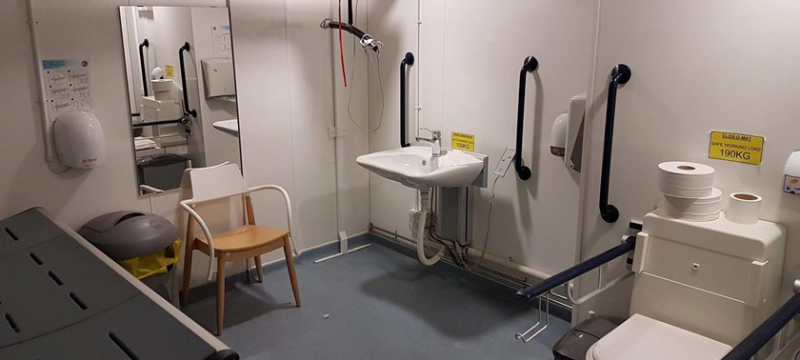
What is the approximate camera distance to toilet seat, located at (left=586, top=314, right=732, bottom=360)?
71.6 inches

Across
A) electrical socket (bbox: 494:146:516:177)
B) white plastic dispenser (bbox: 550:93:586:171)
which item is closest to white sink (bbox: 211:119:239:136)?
electrical socket (bbox: 494:146:516:177)

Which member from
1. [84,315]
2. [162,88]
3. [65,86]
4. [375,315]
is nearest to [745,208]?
[375,315]

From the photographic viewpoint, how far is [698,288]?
1.96 metres

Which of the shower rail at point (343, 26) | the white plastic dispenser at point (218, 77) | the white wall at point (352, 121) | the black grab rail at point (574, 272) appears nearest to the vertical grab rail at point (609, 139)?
the black grab rail at point (574, 272)

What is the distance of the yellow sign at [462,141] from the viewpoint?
338 centimetres

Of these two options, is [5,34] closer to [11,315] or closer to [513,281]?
[11,315]

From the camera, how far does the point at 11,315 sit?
161 cm

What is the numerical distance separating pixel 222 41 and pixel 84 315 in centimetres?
202

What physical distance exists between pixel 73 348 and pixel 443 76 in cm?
253

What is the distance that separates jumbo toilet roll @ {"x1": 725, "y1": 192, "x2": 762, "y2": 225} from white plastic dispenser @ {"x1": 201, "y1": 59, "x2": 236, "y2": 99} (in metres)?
2.62

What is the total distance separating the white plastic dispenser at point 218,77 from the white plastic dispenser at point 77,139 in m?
0.66

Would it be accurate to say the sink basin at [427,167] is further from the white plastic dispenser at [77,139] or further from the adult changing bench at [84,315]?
the adult changing bench at [84,315]

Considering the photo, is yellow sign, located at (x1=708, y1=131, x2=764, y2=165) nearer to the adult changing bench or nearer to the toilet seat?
the toilet seat

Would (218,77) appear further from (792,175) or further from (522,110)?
(792,175)
